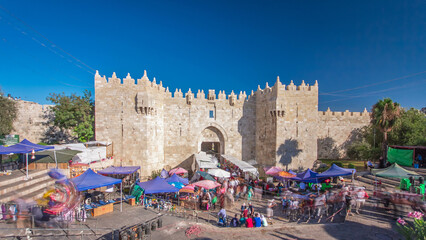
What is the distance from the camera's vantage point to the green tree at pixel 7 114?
22828mm

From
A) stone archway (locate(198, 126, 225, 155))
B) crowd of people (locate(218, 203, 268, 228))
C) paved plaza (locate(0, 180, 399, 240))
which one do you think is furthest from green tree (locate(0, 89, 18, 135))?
crowd of people (locate(218, 203, 268, 228))

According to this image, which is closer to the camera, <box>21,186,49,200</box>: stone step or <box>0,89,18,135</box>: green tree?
<box>21,186,49,200</box>: stone step

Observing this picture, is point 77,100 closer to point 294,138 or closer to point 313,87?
point 294,138

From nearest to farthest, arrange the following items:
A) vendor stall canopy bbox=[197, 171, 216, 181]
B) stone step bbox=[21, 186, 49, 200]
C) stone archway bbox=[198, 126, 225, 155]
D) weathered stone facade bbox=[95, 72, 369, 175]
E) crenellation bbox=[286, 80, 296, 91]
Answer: stone step bbox=[21, 186, 49, 200] < vendor stall canopy bbox=[197, 171, 216, 181] < weathered stone facade bbox=[95, 72, 369, 175] < crenellation bbox=[286, 80, 296, 91] < stone archway bbox=[198, 126, 225, 155]

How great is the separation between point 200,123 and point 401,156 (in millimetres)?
18919

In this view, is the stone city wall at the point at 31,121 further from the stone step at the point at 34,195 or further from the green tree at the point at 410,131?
the green tree at the point at 410,131

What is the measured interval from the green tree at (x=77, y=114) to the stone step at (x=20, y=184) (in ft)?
23.7

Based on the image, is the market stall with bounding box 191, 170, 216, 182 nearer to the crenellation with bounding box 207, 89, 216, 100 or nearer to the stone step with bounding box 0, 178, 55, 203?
the stone step with bounding box 0, 178, 55, 203

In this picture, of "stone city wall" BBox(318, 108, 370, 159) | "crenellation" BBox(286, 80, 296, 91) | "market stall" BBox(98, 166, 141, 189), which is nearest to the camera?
"market stall" BBox(98, 166, 141, 189)

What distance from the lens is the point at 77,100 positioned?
21.0m

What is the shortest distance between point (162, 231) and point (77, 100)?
17790 millimetres

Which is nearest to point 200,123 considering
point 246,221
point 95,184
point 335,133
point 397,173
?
point 95,184

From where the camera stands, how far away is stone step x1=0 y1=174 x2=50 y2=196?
33.4ft

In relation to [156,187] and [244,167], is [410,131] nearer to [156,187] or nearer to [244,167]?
[244,167]
